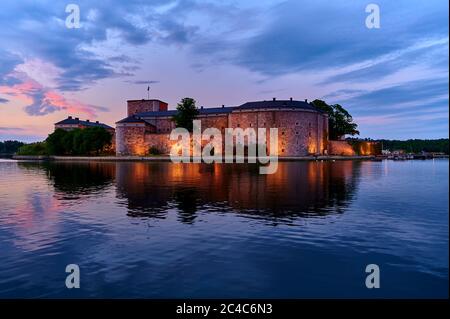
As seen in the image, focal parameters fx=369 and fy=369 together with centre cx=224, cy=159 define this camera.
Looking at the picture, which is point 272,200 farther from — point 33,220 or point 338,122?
point 338,122

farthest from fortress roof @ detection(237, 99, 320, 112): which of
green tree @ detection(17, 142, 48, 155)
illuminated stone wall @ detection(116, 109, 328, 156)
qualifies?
green tree @ detection(17, 142, 48, 155)

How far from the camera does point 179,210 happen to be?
48.0 feet

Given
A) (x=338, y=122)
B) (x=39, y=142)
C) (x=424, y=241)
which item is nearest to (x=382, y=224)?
(x=424, y=241)

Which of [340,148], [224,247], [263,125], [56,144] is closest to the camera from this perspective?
[224,247]

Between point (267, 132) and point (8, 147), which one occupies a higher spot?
point (8, 147)

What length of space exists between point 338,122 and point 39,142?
7478cm

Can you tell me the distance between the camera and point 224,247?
938 centimetres

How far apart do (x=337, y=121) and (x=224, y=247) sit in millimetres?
83127

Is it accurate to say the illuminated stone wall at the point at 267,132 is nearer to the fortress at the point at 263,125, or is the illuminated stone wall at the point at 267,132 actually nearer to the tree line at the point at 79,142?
the fortress at the point at 263,125

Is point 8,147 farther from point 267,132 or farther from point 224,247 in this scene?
point 224,247

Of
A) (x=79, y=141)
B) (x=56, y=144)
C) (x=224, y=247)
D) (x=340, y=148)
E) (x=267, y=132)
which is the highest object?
(x=267, y=132)

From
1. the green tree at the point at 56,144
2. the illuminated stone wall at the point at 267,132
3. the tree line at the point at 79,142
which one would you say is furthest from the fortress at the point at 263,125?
the green tree at the point at 56,144

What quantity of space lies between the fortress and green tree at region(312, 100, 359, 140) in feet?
21.6

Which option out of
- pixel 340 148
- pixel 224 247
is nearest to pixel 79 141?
pixel 340 148
